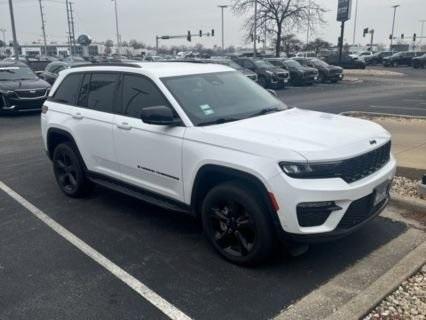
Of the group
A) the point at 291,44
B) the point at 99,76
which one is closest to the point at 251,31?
the point at 291,44

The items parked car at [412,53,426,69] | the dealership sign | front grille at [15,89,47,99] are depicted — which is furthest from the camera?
parked car at [412,53,426,69]

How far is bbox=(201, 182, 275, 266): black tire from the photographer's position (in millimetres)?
3640

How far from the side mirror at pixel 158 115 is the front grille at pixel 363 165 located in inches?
64.7

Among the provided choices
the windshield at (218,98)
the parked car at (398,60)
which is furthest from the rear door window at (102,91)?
the parked car at (398,60)

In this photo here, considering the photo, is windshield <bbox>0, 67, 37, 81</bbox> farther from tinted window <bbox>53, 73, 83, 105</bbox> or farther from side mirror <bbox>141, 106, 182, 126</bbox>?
side mirror <bbox>141, 106, 182, 126</bbox>

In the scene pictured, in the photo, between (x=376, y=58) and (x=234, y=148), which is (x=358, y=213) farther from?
(x=376, y=58)

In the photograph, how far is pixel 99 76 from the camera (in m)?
5.40

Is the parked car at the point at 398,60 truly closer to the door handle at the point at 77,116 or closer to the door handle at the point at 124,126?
the door handle at the point at 77,116

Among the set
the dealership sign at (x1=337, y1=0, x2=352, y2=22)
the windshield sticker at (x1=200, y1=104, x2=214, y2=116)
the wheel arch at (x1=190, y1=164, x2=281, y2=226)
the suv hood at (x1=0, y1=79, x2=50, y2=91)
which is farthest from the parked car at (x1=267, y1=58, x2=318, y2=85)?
the wheel arch at (x1=190, y1=164, x2=281, y2=226)

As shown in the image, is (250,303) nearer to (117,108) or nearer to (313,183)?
(313,183)

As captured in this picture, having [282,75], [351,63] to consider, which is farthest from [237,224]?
[351,63]

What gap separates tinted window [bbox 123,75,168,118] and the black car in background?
10272 millimetres

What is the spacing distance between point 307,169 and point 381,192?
3.35ft

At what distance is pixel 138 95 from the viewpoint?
15.8 feet
